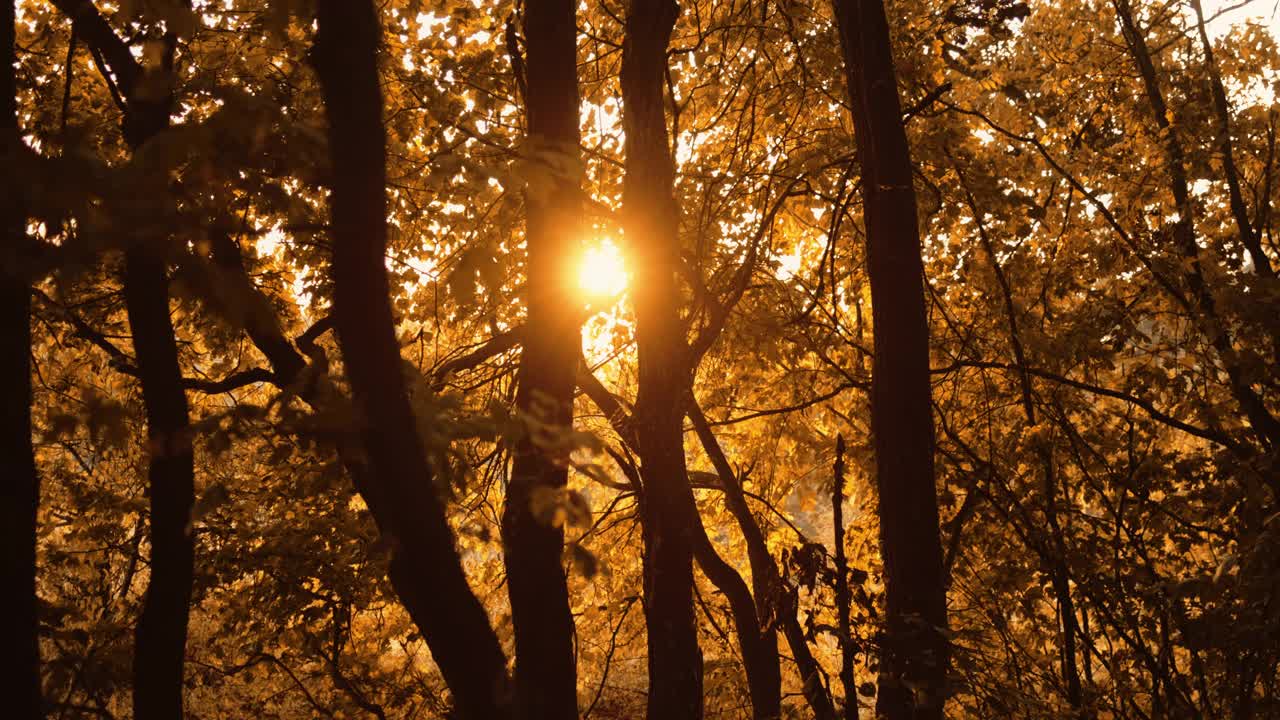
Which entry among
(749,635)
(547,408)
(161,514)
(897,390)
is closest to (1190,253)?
(897,390)

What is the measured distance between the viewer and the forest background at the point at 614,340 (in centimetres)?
191

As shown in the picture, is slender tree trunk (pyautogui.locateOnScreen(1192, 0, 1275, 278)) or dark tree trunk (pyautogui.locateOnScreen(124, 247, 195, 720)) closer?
dark tree trunk (pyautogui.locateOnScreen(124, 247, 195, 720))

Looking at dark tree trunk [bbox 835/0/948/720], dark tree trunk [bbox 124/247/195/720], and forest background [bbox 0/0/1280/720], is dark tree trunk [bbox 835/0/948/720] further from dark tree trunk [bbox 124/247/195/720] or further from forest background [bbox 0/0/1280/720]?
dark tree trunk [bbox 124/247/195/720]

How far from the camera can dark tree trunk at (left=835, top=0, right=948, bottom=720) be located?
392cm

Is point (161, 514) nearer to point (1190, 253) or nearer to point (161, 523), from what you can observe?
point (161, 523)

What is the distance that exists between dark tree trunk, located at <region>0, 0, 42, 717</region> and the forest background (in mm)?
11

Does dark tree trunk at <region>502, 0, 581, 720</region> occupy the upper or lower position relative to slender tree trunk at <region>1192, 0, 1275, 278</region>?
lower

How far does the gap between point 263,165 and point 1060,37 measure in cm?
1080

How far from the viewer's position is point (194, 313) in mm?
5906

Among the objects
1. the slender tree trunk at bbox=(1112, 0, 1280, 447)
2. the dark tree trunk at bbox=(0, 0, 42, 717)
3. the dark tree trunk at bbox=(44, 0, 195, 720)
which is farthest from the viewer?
the slender tree trunk at bbox=(1112, 0, 1280, 447)

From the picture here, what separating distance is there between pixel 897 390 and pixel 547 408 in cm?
250

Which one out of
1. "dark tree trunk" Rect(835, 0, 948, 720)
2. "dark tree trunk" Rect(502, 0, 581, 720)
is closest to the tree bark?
"dark tree trunk" Rect(502, 0, 581, 720)

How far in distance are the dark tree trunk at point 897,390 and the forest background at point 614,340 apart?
0.08ft

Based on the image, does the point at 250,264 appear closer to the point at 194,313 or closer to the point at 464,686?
the point at 194,313
